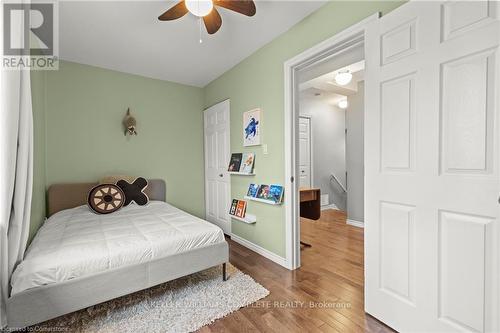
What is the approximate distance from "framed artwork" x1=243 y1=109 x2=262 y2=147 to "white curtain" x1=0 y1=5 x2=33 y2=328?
6.63ft

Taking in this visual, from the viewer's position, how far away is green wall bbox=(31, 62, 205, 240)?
2.80 meters

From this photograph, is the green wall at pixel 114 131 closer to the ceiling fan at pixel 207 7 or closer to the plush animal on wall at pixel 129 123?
the plush animal on wall at pixel 129 123

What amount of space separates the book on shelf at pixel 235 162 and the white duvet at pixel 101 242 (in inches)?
37.9

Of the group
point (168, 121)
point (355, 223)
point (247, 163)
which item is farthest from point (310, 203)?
point (168, 121)

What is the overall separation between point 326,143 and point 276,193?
3450 mm

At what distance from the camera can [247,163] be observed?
9.51 ft

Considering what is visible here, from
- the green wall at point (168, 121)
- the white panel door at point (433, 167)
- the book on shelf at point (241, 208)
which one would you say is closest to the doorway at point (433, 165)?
the white panel door at point (433, 167)

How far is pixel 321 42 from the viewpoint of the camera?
6.39 feet

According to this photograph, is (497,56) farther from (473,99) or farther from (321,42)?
(321,42)

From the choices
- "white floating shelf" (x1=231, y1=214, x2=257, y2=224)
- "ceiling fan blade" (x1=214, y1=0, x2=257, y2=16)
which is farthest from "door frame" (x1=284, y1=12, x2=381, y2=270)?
"ceiling fan blade" (x1=214, y1=0, x2=257, y2=16)

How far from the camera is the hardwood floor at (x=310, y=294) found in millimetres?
1524

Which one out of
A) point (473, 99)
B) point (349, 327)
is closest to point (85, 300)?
point (349, 327)

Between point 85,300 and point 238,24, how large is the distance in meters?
2.60

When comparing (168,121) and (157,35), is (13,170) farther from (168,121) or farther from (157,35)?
(168,121)
